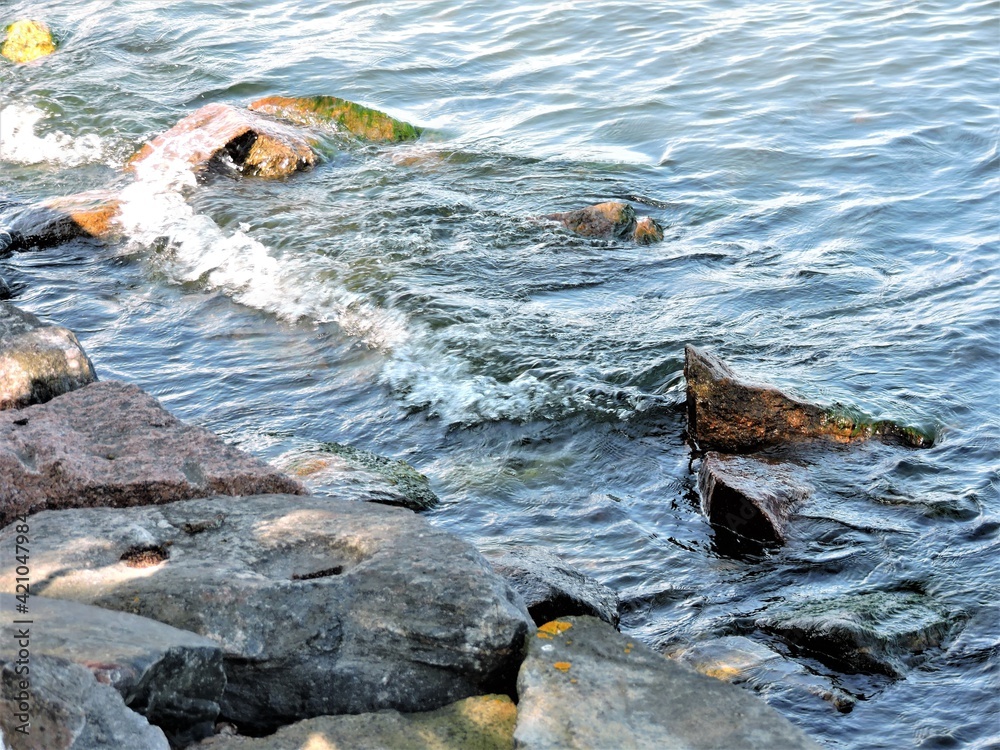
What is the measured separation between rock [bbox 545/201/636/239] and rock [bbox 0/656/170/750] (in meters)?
6.61

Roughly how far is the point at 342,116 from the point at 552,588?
8363 mm

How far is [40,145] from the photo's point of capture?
11273 millimetres

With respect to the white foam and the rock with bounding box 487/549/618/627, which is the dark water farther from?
the rock with bounding box 487/549/618/627

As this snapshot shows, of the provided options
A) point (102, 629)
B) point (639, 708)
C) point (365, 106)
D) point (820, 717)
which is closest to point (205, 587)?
point (102, 629)

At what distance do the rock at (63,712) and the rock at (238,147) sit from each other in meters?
8.07

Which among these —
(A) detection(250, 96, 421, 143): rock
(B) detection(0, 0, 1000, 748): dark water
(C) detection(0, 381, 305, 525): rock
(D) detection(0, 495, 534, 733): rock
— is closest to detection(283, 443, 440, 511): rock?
(B) detection(0, 0, 1000, 748): dark water

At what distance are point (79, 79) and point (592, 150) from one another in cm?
646

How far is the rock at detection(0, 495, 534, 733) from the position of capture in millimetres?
3354

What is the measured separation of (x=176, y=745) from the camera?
309 centimetres

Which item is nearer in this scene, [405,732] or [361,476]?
[405,732]

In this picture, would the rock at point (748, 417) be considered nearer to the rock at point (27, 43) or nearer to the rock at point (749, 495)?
the rock at point (749, 495)

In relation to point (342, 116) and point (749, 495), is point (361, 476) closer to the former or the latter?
point (749, 495)

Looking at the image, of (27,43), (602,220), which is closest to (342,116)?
(602,220)

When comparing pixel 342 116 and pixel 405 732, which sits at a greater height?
pixel 342 116
